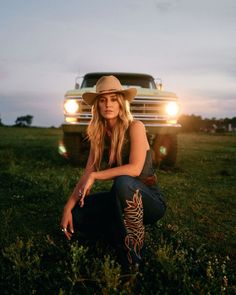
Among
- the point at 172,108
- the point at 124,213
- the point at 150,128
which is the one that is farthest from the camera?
the point at 172,108

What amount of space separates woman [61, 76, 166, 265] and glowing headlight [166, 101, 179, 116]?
211 inches

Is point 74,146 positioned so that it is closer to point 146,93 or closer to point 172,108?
point 146,93

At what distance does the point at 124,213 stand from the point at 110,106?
3.25ft

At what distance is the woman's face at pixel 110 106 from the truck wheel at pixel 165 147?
5640mm

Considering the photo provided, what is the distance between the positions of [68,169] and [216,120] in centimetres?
5050

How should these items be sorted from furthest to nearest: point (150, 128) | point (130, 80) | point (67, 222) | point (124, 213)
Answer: point (130, 80), point (150, 128), point (67, 222), point (124, 213)

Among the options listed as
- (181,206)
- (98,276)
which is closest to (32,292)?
(98,276)

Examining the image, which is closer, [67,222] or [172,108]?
[67,222]

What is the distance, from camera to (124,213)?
10.9 feet

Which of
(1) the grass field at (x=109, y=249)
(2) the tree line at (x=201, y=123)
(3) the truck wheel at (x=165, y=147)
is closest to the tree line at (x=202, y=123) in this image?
(2) the tree line at (x=201, y=123)

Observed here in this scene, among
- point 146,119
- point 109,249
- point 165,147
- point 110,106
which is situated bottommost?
point 109,249

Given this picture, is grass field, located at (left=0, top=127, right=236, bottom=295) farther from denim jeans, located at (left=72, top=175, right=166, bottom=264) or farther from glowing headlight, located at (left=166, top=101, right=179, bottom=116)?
glowing headlight, located at (left=166, top=101, right=179, bottom=116)

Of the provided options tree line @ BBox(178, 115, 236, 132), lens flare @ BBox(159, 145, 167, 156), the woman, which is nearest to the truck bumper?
lens flare @ BBox(159, 145, 167, 156)

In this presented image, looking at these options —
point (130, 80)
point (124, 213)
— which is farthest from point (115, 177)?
point (130, 80)
